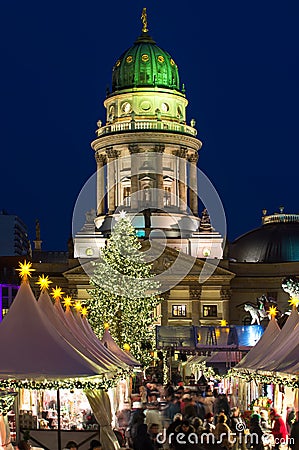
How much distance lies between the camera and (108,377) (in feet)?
88.0

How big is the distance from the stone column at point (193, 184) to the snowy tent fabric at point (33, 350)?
265 feet

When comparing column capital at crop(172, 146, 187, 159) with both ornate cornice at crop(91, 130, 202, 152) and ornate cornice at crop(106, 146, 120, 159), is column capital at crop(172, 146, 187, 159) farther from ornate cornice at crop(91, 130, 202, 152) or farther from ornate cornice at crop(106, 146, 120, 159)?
ornate cornice at crop(106, 146, 120, 159)

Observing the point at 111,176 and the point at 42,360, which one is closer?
the point at 42,360

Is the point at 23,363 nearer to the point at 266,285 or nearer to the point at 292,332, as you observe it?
the point at 292,332

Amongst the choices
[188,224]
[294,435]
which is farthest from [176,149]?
[294,435]

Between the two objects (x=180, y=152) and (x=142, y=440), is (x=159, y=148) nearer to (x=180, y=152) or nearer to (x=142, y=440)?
(x=180, y=152)

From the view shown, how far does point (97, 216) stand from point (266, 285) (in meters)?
18.7

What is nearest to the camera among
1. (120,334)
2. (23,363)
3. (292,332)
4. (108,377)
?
(23,363)

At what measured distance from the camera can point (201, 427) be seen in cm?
2245

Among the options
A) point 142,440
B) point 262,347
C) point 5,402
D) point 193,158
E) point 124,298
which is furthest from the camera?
point 193,158

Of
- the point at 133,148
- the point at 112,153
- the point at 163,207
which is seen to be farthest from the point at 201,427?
the point at 112,153

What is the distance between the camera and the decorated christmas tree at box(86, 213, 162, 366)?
66562mm

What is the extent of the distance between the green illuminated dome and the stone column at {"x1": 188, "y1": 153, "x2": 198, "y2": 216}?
751 cm

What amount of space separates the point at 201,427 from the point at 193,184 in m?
86.0
